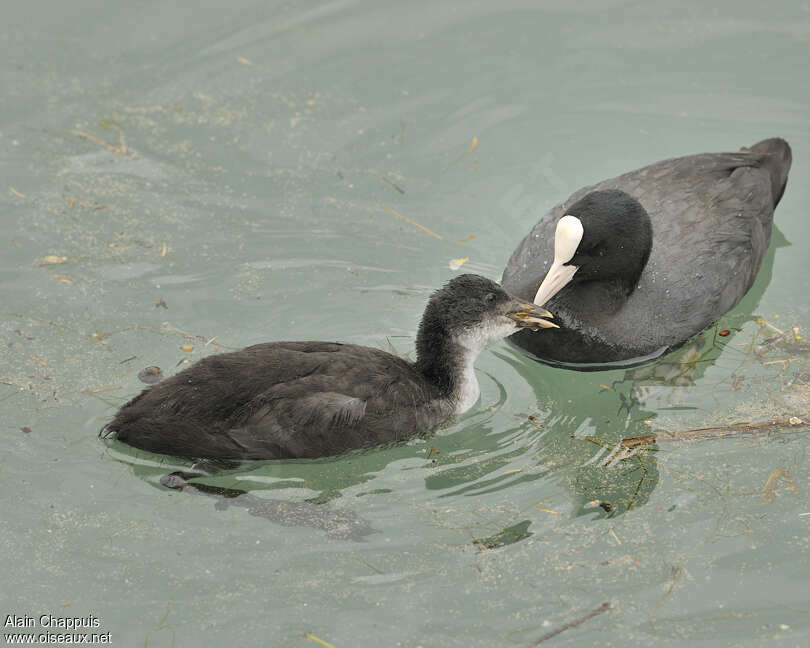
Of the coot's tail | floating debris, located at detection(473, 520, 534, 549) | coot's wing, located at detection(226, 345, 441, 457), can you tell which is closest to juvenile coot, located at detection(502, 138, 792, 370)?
the coot's tail

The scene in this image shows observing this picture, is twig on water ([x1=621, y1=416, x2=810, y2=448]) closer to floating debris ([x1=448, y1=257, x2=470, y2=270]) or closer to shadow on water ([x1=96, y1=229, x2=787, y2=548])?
shadow on water ([x1=96, y1=229, x2=787, y2=548])

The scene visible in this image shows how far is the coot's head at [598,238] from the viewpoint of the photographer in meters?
6.80

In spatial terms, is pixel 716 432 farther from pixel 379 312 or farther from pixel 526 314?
pixel 379 312

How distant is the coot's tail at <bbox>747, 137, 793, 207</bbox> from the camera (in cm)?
780

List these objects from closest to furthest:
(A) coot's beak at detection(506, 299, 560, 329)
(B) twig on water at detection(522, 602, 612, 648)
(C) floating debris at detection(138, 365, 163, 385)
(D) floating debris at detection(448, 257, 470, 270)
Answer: (B) twig on water at detection(522, 602, 612, 648), (A) coot's beak at detection(506, 299, 560, 329), (C) floating debris at detection(138, 365, 163, 385), (D) floating debris at detection(448, 257, 470, 270)

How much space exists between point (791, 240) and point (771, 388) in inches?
73.3

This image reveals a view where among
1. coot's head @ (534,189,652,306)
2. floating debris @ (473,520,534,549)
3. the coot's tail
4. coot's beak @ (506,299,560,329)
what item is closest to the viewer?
floating debris @ (473,520,534,549)

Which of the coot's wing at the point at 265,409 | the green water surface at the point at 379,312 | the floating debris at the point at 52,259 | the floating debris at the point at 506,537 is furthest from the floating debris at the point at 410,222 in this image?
the floating debris at the point at 506,537

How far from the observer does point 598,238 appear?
682cm

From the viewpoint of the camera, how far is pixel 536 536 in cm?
554

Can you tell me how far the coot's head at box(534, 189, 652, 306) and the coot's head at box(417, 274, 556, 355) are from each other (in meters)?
0.53

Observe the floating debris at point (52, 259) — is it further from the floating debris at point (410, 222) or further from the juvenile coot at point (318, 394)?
the floating debris at point (410, 222)

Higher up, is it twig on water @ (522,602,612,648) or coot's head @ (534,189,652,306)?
coot's head @ (534,189,652,306)

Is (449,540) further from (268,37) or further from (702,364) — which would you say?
(268,37)
